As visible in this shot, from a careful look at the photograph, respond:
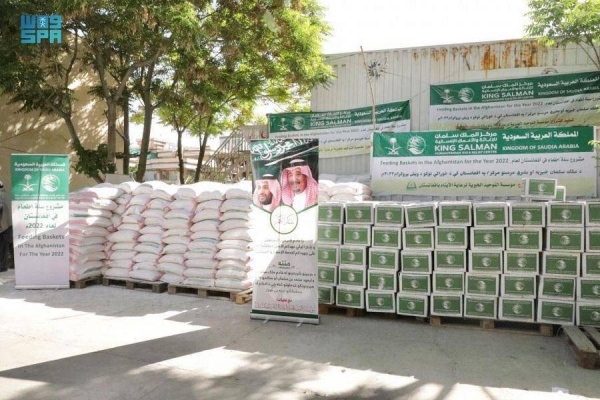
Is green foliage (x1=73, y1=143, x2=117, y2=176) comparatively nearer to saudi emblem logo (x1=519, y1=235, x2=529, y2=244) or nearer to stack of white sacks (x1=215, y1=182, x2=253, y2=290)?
stack of white sacks (x1=215, y1=182, x2=253, y2=290)

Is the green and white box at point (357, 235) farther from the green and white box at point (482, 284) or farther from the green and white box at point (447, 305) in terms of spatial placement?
the green and white box at point (482, 284)

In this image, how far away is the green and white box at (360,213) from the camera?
6.15m

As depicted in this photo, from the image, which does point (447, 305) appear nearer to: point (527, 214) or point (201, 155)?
point (527, 214)

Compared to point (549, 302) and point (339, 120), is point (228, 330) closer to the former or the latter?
point (549, 302)

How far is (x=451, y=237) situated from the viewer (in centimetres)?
576

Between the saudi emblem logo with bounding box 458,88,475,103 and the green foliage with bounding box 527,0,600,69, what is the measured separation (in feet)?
5.96

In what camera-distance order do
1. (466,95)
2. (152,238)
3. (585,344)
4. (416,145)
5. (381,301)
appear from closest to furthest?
(585,344) → (381,301) → (152,238) → (416,145) → (466,95)

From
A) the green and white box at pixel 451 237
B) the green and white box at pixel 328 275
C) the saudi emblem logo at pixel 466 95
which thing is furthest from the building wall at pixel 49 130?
the green and white box at pixel 451 237

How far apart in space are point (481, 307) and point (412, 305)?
79 cm

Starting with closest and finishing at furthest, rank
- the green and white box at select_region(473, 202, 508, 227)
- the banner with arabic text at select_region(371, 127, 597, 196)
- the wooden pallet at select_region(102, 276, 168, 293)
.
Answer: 1. the green and white box at select_region(473, 202, 508, 227)
2. the wooden pallet at select_region(102, 276, 168, 293)
3. the banner with arabic text at select_region(371, 127, 597, 196)

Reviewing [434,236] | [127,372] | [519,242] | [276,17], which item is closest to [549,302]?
[519,242]

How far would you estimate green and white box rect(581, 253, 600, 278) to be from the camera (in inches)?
208

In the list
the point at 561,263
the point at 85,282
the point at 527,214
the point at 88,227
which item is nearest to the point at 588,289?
the point at 561,263

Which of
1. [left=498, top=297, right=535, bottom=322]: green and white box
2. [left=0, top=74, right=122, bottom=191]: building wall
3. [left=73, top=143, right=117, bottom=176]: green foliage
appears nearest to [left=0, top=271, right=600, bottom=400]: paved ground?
[left=498, top=297, right=535, bottom=322]: green and white box
